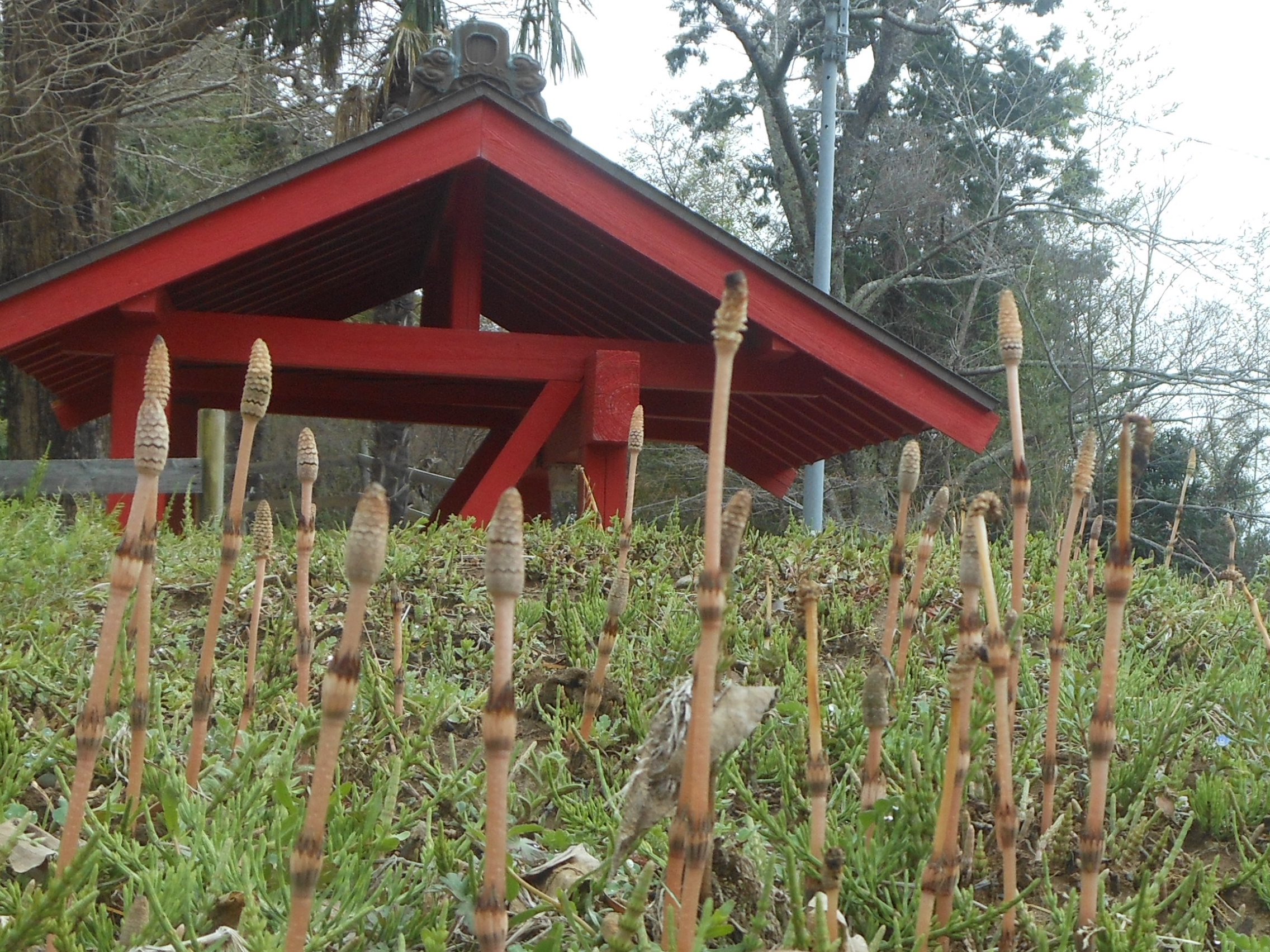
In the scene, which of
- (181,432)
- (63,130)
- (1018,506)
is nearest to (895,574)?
(1018,506)

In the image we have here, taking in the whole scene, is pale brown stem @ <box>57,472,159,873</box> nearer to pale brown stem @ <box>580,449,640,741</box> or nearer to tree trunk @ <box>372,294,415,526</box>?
pale brown stem @ <box>580,449,640,741</box>

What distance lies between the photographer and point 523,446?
22.9 feet

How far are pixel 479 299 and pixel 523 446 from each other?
1409 millimetres

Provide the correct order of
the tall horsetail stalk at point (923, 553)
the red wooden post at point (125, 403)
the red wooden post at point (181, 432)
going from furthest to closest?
the red wooden post at point (181, 432)
the red wooden post at point (125, 403)
the tall horsetail stalk at point (923, 553)

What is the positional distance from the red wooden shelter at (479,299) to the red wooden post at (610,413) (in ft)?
0.05

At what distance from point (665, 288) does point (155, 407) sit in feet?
20.7

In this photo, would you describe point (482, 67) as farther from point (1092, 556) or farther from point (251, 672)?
point (251, 672)

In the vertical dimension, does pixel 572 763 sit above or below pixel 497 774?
below

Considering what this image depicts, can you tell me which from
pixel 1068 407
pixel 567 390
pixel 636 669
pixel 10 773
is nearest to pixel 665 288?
pixel 567 390

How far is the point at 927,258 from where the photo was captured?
2283 centimetres

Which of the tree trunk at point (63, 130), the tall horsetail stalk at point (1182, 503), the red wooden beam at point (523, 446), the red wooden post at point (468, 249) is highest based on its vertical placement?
the tree trunk at point (63, 130)

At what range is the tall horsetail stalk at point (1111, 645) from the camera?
1.40 meters

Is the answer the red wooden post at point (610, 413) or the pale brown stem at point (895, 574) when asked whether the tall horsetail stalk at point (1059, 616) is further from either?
the red wooden post at point (610, 413)

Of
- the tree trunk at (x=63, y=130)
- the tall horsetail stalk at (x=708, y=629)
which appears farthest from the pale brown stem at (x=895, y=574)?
the tree trunk at (x=63, y=130)
